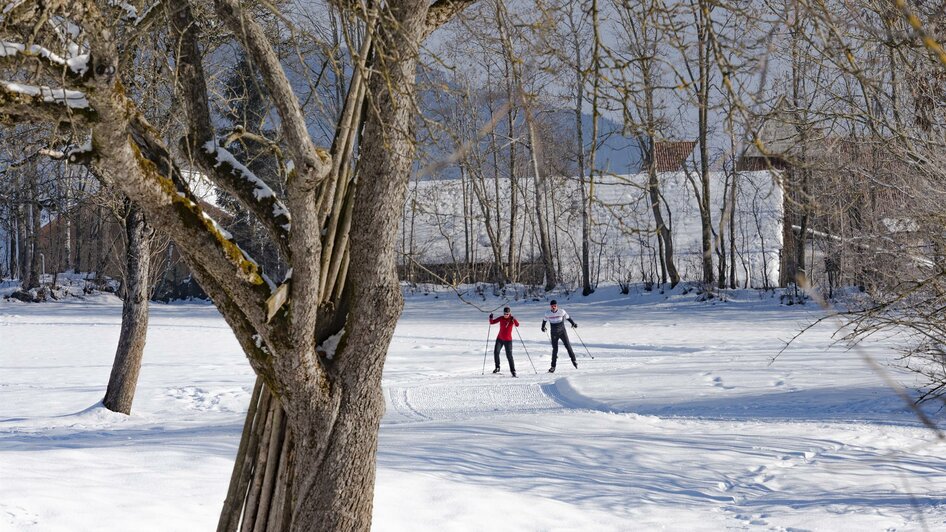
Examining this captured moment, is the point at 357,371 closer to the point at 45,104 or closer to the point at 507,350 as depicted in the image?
the point at 45,104

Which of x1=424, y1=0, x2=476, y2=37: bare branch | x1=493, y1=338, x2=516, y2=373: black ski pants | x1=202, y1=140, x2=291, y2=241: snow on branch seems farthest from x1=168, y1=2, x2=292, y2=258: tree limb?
x1=493, y1=338, x2=516, y2=373: black ski pants

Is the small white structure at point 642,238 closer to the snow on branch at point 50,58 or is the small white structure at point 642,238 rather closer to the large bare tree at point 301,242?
the large bare tree at point 301,242

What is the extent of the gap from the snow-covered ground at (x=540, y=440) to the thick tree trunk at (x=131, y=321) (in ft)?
0.96

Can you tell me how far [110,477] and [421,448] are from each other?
333cm

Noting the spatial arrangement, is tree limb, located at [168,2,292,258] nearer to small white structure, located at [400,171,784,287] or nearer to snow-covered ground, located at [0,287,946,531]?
snow-covered ground, located at [0,287,946,531]

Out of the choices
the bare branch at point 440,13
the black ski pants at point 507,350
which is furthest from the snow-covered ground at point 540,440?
the bare branch at point 440,13

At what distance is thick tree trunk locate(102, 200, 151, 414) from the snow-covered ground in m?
0.29

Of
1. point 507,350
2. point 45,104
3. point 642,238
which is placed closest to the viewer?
point 45,104

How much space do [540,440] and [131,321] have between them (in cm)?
612

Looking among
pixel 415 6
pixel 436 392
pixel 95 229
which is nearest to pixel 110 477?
pixel 415 6

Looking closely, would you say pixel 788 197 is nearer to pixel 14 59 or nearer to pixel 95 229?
pixel 14 59

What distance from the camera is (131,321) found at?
488 inches

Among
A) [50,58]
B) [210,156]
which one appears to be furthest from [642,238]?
[50,58]

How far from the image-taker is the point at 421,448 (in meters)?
9.52
